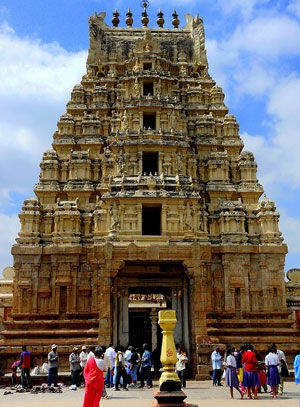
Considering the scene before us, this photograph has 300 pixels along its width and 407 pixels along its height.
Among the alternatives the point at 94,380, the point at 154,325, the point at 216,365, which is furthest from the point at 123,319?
the point at 94,380

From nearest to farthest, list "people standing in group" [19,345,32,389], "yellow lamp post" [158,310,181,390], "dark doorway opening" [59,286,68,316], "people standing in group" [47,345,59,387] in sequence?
"yellow lamp post" [158,310,181,390], "people standing in group" [19,345,32,389], "people standing in group" [47,345,59,387], "dark doorway opening" [59,286,68,316]

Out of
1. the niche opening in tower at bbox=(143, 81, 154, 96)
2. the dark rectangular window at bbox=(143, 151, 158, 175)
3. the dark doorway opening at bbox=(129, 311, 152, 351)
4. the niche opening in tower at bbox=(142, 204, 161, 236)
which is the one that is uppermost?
the niche opening in tower at bbox=(143, 81, 154, 96)

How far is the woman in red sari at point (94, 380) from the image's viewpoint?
1086 cm

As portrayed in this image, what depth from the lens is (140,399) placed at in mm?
16875

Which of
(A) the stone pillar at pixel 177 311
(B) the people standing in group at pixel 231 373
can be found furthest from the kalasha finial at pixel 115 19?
(B) the people standing in group at pixel 231 373

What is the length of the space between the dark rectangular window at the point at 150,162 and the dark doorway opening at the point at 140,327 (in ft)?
41.3

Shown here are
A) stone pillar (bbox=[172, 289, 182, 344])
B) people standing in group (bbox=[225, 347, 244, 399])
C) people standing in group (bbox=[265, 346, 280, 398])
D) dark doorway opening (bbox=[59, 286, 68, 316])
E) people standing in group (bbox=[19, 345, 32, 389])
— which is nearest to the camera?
people standing in group (bbox=[265, 346, 280, 398])

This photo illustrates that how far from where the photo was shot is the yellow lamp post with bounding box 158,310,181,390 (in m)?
12.6

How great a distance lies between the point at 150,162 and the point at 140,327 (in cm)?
1472

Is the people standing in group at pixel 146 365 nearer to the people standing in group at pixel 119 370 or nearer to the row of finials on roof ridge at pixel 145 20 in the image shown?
the people standing in group at pixel 119 370

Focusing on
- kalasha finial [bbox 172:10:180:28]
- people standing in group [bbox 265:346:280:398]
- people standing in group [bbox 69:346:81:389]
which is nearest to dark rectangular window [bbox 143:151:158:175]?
people standing in group [bbox 69:346:81:389]

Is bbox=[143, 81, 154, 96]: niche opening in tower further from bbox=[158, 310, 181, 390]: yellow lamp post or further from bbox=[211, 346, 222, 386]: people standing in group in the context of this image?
bbox=[158, 310, 181, 390]: yellow lamp post

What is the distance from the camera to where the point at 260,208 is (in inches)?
1176

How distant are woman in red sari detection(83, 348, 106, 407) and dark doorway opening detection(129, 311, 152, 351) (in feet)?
88.8
